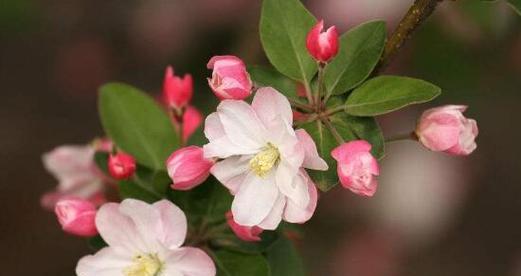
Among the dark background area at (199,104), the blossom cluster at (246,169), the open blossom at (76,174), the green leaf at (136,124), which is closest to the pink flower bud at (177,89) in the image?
the green leaf at (136,124)

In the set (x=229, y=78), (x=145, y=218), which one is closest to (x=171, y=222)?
(x=145, y=218)

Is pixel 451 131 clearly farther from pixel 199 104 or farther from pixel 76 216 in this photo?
pixel 199 104

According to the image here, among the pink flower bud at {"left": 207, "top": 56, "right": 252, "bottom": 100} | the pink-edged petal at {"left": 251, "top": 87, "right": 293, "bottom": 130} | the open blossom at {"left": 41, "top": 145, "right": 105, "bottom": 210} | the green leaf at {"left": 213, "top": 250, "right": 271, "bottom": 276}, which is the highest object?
the pink flower bud at {"left": 207, "top": 56, "right": 252, "bottom": 100}

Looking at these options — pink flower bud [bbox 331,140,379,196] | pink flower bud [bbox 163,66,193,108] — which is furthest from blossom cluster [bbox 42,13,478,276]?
pink flower bud [bbox 163,66,193,108]

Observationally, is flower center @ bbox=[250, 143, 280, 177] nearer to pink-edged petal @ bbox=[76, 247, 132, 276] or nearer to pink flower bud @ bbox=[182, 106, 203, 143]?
pink-edged petal @ bbox=[76, 247, 132, 276]

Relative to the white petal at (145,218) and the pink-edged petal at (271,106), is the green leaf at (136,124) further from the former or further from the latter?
the pink-edged petal at (271,106)

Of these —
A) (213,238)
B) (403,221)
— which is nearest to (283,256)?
(213,238)
